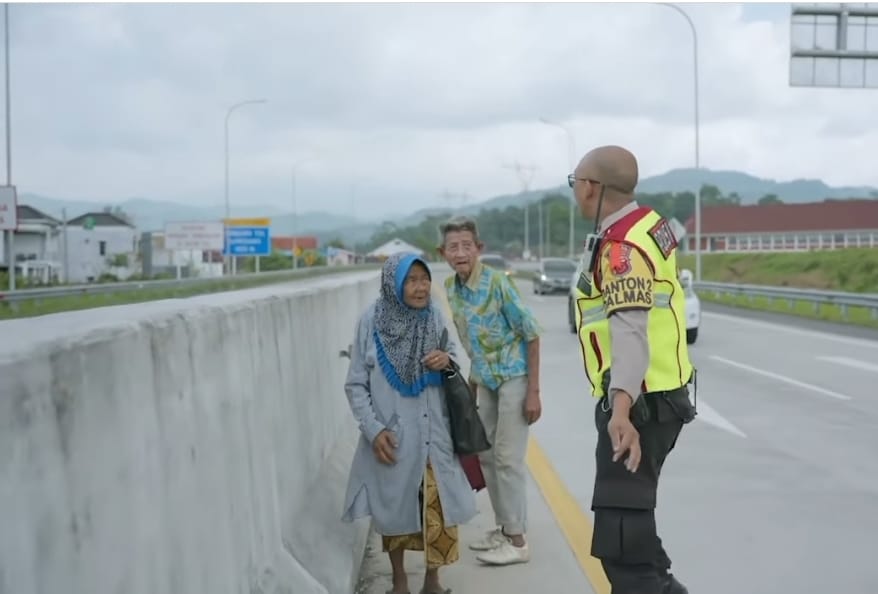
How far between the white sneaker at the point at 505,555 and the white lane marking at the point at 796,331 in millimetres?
14276

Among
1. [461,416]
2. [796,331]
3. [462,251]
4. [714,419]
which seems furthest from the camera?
[796,331]

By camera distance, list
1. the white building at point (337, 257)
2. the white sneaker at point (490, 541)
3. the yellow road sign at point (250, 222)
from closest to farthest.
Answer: the white sneaker at point (490, 541) < the yellow road sign at point (250, 222) < the white building at point (337, 257)

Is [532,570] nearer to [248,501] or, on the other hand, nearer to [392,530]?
[392,530]

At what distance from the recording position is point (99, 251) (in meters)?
75.2

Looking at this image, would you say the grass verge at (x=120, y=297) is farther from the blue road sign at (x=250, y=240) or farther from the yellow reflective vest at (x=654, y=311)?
the blue road sign at (x=250, y=240)

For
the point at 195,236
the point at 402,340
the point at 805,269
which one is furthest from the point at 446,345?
the point at 195,236

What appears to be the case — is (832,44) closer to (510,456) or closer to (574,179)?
(510,456)

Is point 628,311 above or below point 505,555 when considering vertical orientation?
above

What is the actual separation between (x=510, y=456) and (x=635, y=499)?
1.99 m

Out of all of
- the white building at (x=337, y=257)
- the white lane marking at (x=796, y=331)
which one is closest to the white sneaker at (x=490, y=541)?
the white lane marking at (x=796, y=331)

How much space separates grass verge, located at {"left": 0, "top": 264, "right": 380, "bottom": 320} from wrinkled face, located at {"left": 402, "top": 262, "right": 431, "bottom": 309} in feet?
5.64

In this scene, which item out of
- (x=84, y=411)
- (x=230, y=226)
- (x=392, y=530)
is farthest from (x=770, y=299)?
(x=230, y=226)

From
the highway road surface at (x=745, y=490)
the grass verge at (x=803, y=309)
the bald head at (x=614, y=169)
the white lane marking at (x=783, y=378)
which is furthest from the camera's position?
the grass verge at (x=803, y=309)

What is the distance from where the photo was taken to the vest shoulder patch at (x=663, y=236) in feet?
12.5
